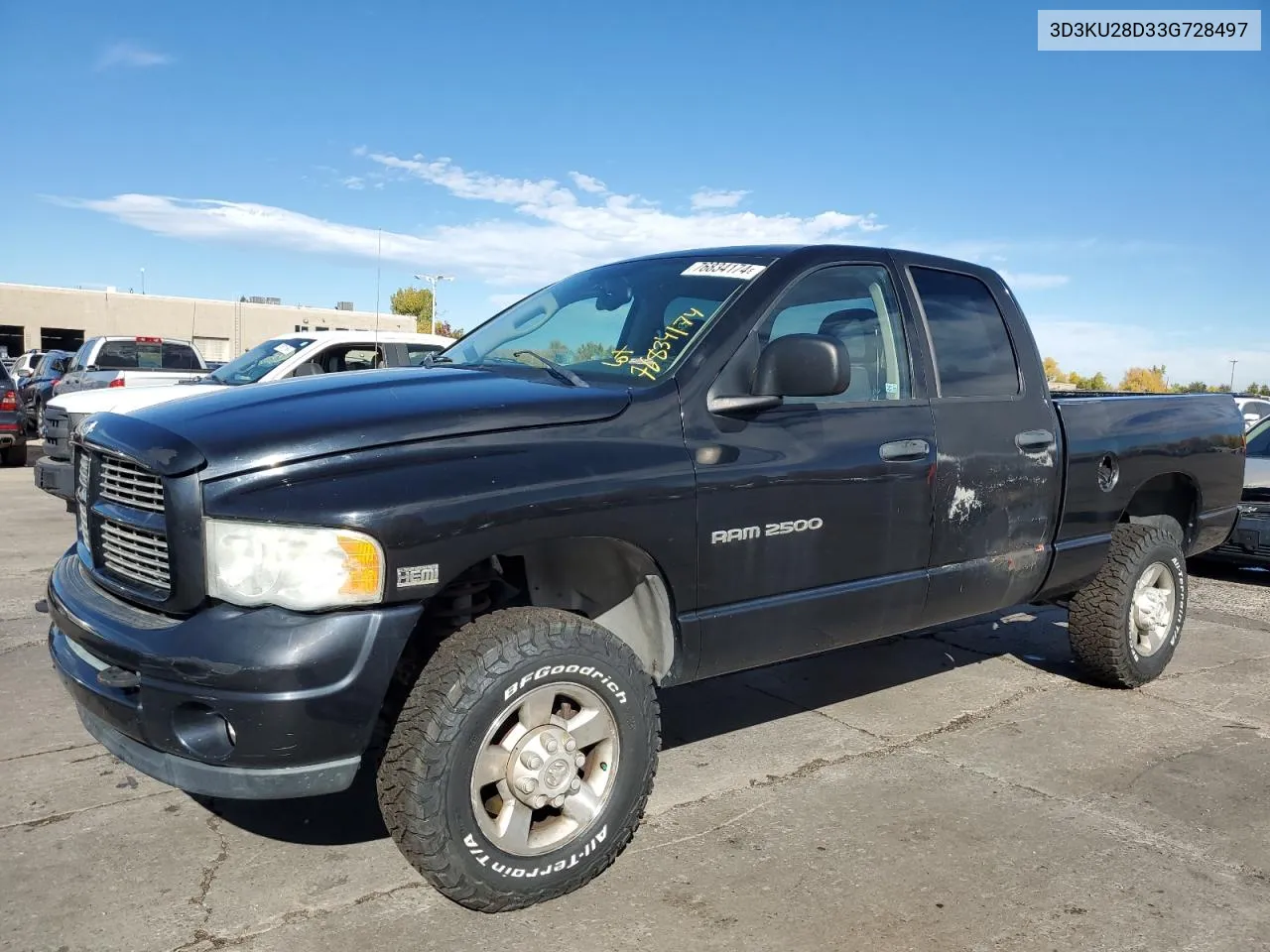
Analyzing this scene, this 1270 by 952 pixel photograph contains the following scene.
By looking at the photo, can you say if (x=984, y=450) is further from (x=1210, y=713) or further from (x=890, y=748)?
(x=1210, y=713)

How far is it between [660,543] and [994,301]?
2410 mm

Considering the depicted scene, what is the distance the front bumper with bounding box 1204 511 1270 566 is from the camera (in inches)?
314

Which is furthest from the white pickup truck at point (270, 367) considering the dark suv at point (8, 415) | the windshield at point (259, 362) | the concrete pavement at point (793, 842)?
the dark suv at point (8, 415)

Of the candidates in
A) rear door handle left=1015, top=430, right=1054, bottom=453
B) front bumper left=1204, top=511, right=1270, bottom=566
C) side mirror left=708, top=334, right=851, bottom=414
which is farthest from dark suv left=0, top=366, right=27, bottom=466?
front bumper left=1204, top=511, right=1270, bottom=566

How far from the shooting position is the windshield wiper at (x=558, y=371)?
3.43 meters

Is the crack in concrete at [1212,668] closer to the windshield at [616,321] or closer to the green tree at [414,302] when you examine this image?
the windshield at [616,321]

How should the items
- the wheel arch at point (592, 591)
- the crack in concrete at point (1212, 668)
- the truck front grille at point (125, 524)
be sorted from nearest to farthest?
the truck front grille at point (125, 524), the wheel arch at point (592, 591), the crack in concrete at point (1212, 668)

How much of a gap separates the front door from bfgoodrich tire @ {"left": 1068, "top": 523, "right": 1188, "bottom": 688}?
1.54 m

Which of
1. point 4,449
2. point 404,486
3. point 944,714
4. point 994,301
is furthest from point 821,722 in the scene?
point 4,449

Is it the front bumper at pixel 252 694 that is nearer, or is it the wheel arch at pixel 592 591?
the front bumper at pixel 252 694

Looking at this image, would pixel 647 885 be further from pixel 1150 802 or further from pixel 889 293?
pixel 889 293

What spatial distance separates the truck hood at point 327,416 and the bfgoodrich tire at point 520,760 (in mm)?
581

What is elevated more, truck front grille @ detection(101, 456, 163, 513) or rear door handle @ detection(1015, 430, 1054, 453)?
rear door handle @ detection(1015, 430, 1054, 453)

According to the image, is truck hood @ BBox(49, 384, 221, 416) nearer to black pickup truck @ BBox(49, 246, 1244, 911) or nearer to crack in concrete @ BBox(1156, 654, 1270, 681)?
black pickup truck @ BBox(49, 246, 1244, 911)
